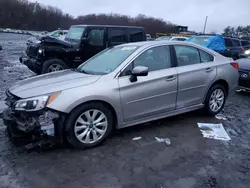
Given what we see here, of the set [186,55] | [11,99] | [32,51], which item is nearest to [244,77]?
[186,55]

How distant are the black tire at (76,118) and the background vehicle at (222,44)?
9.81m

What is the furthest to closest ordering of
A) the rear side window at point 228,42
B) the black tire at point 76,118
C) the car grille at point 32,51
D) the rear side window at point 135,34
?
the rear side window at point 228,42
the rear side window at point 135,34
the car grille at point 32,51
the black tire at point 76,118

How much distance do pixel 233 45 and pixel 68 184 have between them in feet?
42.9

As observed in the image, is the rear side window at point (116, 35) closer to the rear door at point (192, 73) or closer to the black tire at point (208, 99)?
the rear door at point (192, 73)

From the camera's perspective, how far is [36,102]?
3223mm

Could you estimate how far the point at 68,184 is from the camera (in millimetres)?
2770

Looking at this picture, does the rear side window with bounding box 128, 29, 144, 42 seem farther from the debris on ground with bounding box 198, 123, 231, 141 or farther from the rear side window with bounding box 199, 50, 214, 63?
the debris on ground with bounding box 198, 123, 231, 141

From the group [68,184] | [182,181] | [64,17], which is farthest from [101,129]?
[64,17]

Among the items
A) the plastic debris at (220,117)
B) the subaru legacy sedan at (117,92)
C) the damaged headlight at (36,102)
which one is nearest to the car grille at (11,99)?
the subaru legacy sedan at (117,92)

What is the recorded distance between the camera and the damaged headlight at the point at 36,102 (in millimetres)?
3200

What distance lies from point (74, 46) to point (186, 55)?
448 cm

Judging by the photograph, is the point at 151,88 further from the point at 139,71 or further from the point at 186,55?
the point at 186,55

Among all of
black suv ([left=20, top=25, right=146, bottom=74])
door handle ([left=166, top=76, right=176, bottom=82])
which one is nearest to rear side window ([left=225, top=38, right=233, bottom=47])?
black suv ([left=20, top=25, right=146, bottom=74])

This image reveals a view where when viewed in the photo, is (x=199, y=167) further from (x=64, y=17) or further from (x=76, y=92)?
(x=64, y=17)
